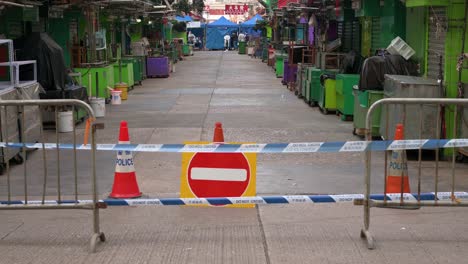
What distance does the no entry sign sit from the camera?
6914mm

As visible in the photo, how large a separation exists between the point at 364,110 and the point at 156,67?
18309mm

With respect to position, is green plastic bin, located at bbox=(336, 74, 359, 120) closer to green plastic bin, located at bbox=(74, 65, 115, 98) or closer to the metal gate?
the metal gate

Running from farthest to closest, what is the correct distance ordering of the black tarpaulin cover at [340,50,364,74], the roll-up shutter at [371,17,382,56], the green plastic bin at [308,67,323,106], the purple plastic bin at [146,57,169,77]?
the purple plastic bin at [146,57,169,77]
the green plastic bin at [308,67,323,106]
the black tarpaulin cover at [340,50,364,74]
the roll-up shutter at [371,17,382,56]

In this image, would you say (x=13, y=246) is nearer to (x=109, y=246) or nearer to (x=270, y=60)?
(x=109, y=246)

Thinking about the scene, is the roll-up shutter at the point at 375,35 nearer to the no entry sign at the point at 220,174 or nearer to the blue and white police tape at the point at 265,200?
the no entry sign at the point at 220,174

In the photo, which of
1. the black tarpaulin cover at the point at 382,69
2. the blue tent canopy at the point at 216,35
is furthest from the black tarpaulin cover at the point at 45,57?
the blue tent canopy at the point at 216,35

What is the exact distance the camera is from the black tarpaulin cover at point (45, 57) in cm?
1330

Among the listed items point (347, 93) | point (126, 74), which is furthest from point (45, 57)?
point (126, 74)

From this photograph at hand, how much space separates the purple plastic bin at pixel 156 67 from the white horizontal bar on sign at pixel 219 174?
22606 mm

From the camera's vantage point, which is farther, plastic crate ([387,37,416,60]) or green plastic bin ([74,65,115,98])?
green plastic bin ([74,65,115,98])

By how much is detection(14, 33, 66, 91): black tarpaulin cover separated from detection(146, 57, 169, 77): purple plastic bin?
15.4 metres

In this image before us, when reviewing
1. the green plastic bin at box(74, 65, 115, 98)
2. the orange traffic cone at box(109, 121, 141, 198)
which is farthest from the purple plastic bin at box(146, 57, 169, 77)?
the orange traffic cone at box(109, 121, 141, 198)

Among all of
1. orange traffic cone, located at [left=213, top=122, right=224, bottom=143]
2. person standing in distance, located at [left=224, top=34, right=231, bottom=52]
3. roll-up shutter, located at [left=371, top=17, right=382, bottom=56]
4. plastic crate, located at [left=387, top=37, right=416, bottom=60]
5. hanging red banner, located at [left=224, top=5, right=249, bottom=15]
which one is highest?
hanging red banner, located at [left=224, top=5, right=249, bottom=15]

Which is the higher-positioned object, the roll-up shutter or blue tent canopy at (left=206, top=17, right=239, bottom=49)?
blue tent canopy at (left=206, top=17, right=239, bottom=49)
